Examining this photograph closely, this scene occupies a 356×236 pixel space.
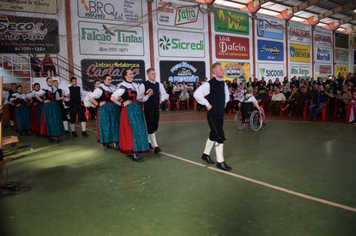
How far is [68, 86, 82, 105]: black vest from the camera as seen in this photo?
689 cm

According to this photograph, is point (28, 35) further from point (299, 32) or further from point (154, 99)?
point (299, 32)

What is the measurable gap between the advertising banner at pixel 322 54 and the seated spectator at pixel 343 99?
16727mm

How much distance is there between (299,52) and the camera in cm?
2166

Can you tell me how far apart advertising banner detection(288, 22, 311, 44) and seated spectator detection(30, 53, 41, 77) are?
18.3 m

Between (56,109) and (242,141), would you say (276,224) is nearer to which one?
(242,141)

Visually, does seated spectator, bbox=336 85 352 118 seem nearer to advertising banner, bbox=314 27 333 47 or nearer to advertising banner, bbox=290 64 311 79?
advertising banner, bbox=290 64 311 79

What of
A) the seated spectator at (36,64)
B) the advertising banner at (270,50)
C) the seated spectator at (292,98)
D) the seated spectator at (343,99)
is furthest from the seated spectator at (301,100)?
the seated spectator at (36,64)

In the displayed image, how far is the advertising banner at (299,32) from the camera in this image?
20594 mm

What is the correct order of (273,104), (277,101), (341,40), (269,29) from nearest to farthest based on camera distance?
(277,101), (273,104), (269,29), (341,40)

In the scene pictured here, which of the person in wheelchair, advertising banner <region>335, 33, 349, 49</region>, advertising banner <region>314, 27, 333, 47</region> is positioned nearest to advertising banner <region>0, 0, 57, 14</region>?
the person in wheelchair

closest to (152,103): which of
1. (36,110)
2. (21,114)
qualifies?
(36,110)

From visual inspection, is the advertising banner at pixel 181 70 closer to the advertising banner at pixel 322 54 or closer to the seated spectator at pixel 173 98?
the seated spectator at pixel 173 98

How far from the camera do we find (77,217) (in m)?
2.47

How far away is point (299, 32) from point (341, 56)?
7540mm
